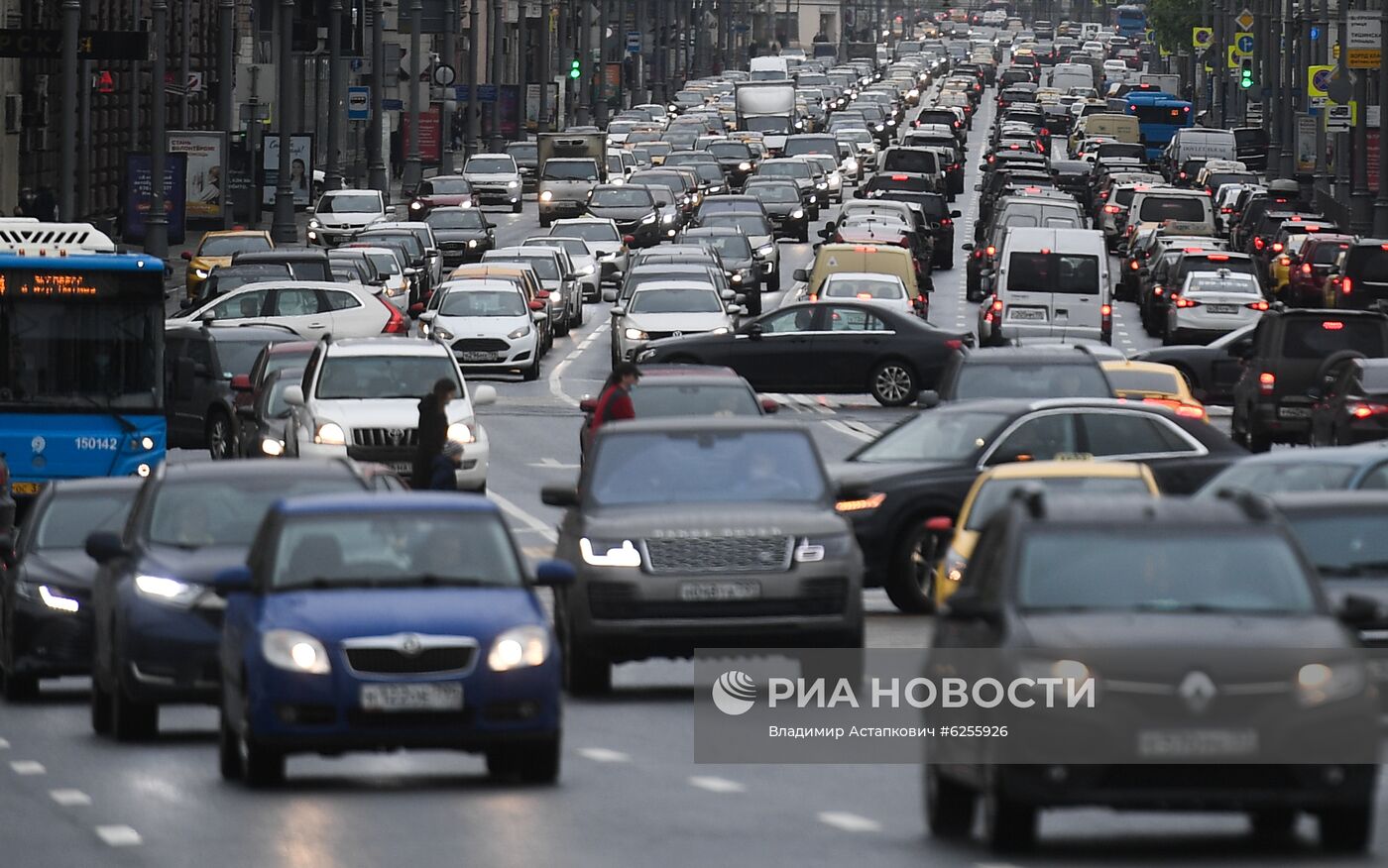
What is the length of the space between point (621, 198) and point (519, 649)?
2384 inches

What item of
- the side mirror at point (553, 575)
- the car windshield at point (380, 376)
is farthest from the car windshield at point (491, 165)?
the side mirror at point (553, 575)

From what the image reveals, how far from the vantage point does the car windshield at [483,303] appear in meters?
46.4

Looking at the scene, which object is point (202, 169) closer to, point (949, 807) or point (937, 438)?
point (937, 438)

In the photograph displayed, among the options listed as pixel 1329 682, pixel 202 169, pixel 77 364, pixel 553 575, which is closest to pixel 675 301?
pixel 77 364

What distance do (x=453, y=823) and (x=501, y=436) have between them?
81.3 feet

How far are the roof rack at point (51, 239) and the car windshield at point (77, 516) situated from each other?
7.93 meters

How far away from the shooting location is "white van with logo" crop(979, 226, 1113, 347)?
142 feet

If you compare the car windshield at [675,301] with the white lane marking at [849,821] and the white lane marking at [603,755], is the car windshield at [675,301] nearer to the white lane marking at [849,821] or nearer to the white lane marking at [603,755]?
the white lane marking at [603,755]

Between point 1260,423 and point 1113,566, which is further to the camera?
point 1260,423

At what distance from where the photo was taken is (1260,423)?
1358 inches

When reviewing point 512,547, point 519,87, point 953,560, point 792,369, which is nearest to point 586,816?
point 512,547

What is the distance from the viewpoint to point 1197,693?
443 inches

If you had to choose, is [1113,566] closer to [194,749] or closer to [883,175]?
[194,749]

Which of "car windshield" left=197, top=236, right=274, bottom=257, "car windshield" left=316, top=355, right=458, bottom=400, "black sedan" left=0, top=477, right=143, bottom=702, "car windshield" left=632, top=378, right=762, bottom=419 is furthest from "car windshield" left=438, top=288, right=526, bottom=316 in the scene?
"black sedan" left=0, top=477, right=143, bottom=702
